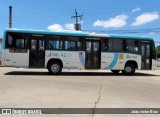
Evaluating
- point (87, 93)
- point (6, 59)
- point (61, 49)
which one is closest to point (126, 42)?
point (61, 49)

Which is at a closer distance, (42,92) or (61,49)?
(42,92)

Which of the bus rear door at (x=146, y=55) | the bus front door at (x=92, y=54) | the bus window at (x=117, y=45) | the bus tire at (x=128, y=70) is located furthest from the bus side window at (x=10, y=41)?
the bus rear door at (x=146, y=55)

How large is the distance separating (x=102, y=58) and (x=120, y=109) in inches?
528

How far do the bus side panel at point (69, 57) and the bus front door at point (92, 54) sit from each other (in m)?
0.38

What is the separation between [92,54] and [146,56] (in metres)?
4.28

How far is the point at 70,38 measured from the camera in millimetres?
21703

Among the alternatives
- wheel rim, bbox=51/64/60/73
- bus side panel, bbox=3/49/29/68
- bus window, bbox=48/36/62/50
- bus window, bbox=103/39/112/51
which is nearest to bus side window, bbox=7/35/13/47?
bus side panel, bbox=3/49/29/68

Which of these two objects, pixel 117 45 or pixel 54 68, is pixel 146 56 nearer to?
pixel 117 45

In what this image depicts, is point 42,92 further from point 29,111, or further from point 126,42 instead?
point 126,42

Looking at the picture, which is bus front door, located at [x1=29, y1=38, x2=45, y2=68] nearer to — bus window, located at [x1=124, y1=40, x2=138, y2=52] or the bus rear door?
bus window, located at [x1=124, y1=40, x2=138, y2=52]

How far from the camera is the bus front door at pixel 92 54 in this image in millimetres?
22125

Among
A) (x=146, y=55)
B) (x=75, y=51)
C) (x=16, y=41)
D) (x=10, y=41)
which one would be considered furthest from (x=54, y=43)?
(x=146, y=55)

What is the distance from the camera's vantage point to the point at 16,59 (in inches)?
808

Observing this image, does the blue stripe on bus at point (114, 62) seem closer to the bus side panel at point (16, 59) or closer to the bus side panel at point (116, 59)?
the bus side panel at point (116, 59)
